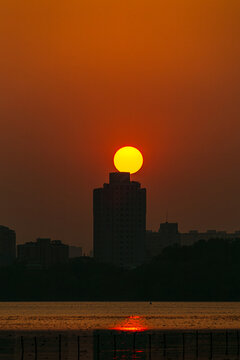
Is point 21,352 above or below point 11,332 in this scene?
below

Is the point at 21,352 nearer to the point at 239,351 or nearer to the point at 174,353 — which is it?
the point at 174,353

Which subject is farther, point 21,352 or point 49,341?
point 49,341

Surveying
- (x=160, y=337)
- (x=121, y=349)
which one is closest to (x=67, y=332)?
(x=160, y=337)

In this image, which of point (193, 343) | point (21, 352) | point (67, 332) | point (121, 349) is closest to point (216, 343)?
point (193, 343)

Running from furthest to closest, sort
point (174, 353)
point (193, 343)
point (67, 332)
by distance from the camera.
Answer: point (67, 332), point (193, 343), point (174, 353)

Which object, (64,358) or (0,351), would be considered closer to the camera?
(64,358)

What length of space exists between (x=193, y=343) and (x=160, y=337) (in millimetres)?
20231

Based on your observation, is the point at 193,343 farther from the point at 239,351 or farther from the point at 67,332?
the point at 67,332

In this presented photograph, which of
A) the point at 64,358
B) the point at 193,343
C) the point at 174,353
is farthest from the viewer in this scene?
the point at 193,343

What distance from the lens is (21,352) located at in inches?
4552

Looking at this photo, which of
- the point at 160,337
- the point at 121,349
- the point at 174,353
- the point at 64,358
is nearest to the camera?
the point at 64,358

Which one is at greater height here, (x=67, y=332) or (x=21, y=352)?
(x=67, y=332)

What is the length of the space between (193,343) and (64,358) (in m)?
30.7

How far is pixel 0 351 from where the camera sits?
4688 inches
